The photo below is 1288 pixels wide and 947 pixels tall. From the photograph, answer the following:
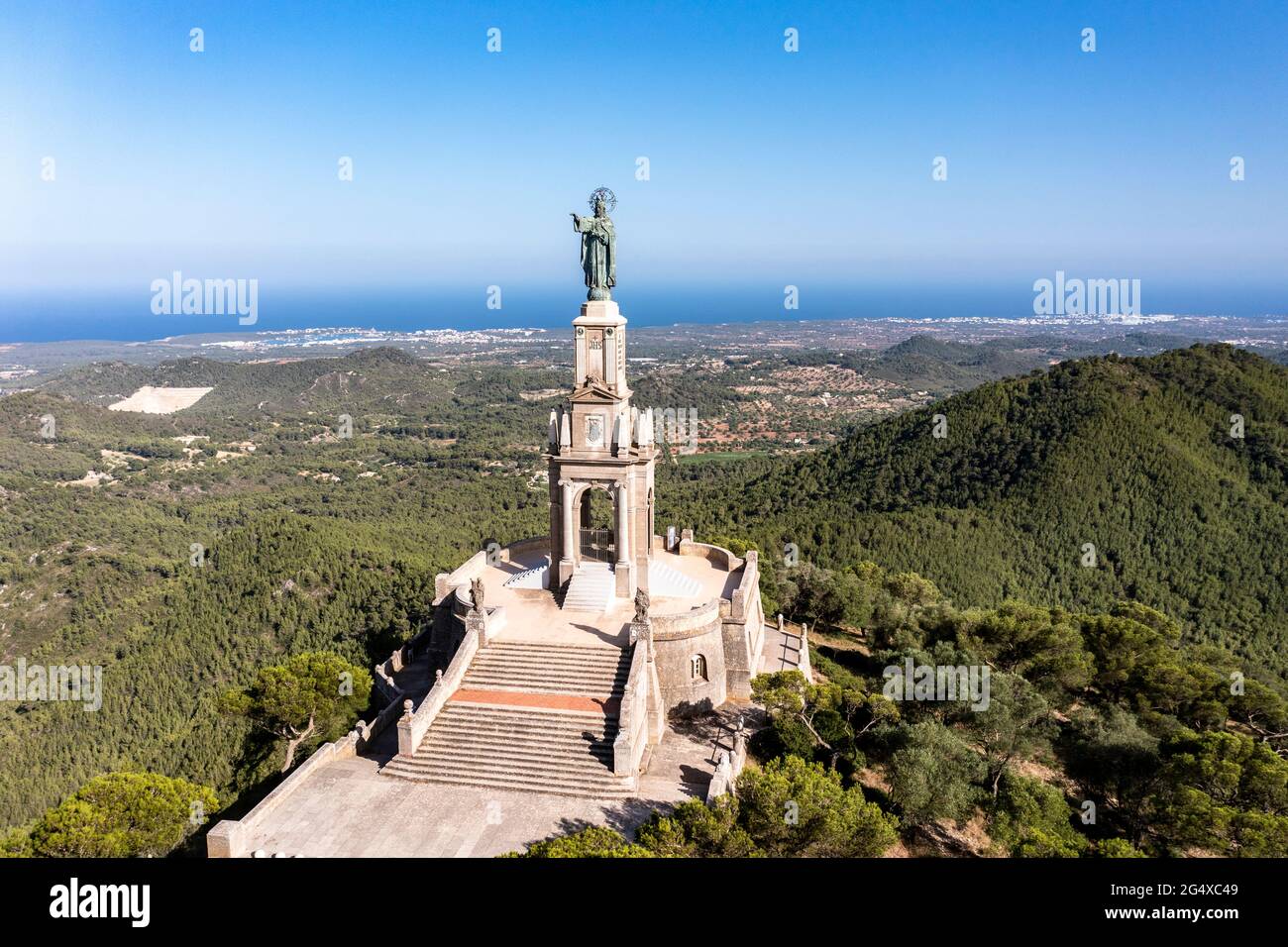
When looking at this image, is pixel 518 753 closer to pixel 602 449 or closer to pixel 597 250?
pixel 602 449

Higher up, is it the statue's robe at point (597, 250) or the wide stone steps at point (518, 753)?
the statue's robe at point (597, 250)

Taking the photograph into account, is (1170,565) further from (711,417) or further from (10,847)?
(711,417)

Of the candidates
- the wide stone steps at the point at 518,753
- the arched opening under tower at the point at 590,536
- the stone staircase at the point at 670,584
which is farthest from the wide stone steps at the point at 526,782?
the arched opening under tower at the point at 590,536

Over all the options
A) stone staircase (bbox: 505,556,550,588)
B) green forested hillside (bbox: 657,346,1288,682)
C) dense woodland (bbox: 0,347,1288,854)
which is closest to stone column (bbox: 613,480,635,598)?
stone staircase (bbox: 505,556,550,588)

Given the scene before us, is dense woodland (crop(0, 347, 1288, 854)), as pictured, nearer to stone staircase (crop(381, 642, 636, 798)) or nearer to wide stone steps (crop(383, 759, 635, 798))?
wide stone steps (crop(383, 759, 635, 798))

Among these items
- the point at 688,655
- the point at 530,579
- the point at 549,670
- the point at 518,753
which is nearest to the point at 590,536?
the point at 530,579

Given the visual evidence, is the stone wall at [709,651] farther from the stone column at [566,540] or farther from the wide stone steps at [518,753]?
the stone column at [566,540]
